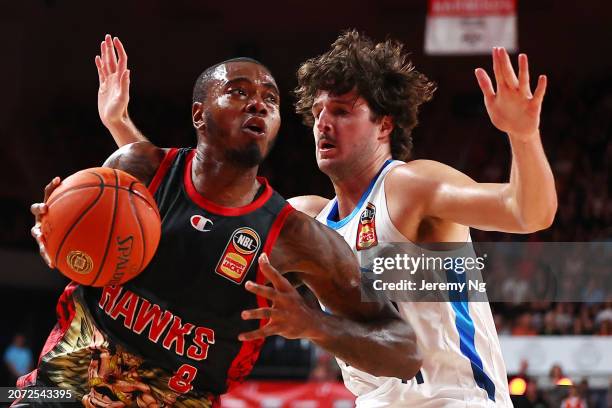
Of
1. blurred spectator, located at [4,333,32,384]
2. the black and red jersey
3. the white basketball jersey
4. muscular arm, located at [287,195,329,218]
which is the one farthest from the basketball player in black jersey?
blurred spectator, located at [4,333,32,384]

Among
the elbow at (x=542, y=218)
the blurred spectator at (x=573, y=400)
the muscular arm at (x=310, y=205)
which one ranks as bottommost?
the blurred spectator at (x=573, y=400)

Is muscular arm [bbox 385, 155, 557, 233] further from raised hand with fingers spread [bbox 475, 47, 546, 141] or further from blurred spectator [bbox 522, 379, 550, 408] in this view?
blurred spectator [bbox 522, 379, 550, 408]

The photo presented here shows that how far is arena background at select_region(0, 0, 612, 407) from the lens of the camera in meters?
12.8

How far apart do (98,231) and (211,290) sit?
19.4 inches

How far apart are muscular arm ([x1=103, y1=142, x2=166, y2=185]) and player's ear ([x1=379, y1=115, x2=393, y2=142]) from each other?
4.62 feet

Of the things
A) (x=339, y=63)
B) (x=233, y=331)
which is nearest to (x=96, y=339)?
(x=233, y=331)

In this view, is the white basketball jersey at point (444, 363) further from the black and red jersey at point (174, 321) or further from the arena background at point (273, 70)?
the arena background at point (273, 70)

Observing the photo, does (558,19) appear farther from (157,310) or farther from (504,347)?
(157,310)

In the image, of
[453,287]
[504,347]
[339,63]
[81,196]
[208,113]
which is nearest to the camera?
[81,196]

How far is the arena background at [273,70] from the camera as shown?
1278 centimetres

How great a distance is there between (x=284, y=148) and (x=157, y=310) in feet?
35.9

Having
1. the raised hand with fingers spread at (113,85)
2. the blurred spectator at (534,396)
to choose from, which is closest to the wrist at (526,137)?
the raised hand with fingers spread at (113,85)

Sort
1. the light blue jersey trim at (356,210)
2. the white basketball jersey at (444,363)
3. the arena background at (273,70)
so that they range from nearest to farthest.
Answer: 1. the white basketball jersey at (444,363)
2. the light blue jersey trim at (356,210)
3. the arena background at (273,70)

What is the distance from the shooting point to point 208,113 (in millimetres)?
3229
